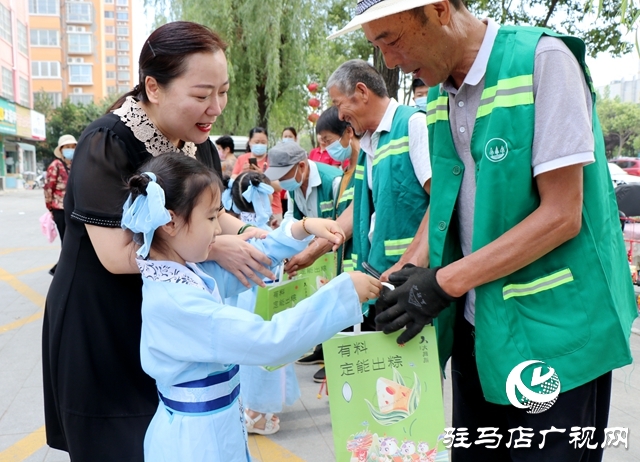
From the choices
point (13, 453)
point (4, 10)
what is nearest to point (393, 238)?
point (13, 453)

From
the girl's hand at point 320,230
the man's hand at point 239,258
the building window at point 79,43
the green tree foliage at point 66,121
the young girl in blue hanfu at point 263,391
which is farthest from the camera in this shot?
the building window at point 79,43

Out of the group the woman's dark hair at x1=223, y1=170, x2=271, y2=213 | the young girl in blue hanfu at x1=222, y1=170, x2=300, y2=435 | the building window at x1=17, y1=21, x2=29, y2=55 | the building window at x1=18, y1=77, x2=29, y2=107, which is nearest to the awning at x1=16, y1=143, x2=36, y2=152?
the building window at x1=18, y1=77, x2=29, y2=107

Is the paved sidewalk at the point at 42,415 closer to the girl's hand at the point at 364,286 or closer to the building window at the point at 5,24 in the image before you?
the girl's hand at the point at 364,286

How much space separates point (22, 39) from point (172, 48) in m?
39.2

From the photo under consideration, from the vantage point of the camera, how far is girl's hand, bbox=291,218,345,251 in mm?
1868

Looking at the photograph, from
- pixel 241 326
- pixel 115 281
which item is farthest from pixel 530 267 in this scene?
pixel 115 281

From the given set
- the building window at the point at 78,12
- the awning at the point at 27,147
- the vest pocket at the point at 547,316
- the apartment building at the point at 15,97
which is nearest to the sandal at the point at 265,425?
the vest pocket at the point at 547,316

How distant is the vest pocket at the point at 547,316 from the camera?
1298 mm

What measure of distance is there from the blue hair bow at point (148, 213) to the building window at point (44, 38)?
56.2m

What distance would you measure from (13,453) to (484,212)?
9.48ft

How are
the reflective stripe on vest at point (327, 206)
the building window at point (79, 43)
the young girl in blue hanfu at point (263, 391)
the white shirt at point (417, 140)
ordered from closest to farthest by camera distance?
the white shirt at point (417, 140) → the young girl in blue hanfu at point (263, 391) → the reflective stripe on vest at point (327, 206) → the building window at point (79, 43)

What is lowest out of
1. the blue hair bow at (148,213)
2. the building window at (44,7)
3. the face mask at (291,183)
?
the face mask at (291,183)

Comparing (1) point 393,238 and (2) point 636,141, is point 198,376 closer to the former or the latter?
(1) point 393,238

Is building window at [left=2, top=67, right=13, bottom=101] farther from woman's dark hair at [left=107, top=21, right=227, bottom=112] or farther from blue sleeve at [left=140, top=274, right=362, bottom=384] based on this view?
blue sleeve at [left=140, top=274, right=362, bottom=384]
